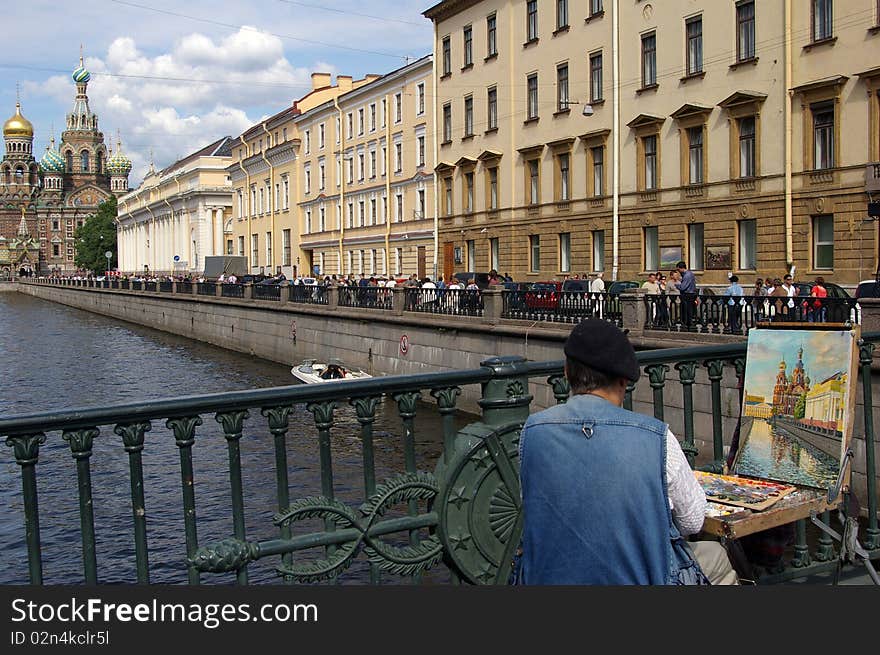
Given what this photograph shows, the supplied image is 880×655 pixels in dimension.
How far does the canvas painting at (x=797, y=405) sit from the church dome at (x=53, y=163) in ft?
617

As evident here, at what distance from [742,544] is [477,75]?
3870cm

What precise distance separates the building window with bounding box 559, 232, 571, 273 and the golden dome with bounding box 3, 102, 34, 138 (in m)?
161

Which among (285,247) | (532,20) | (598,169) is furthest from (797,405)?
(285,247)

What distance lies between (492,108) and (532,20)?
4.01m

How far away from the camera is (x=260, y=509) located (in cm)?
1473

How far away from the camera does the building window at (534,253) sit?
3744cm

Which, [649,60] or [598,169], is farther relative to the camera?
[598,169]

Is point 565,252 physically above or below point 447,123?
below

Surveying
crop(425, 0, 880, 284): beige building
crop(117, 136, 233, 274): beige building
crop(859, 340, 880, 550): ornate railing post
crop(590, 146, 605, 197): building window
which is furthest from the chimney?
crop(859, 340, 880, 550): ornate railing post

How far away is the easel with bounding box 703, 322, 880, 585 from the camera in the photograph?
3.84 m

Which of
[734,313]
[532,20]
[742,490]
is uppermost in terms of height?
[532,20]

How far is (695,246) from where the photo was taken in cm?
2966

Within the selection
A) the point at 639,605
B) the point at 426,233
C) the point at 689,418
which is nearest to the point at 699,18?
the point at 426,233

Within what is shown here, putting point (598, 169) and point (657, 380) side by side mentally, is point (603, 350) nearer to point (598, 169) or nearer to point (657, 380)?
point (657, 380)
